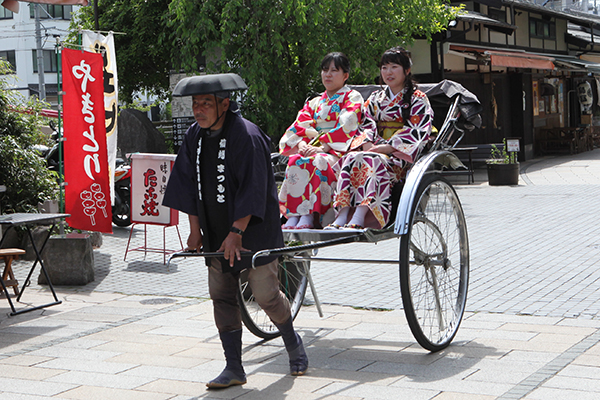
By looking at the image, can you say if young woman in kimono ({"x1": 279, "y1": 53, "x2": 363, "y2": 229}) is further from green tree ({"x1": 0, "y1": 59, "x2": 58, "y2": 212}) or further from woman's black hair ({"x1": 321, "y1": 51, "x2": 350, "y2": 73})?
green tree ({"x1": 0, "y1": 59, "x2": 58, "y2": 212})

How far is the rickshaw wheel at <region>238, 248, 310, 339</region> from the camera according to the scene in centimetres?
514

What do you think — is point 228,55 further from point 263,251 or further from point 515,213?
point 263,251

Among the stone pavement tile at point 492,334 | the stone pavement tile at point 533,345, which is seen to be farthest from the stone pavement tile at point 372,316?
the stone pavement tile at point 533,345

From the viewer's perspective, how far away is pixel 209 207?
429 centimetres

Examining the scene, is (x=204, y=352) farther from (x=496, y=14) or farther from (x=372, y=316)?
(x=496, y=14)

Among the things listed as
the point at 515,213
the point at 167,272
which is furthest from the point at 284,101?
the point at 167,272

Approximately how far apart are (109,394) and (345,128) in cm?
237

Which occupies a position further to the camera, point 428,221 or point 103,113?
point 103,113

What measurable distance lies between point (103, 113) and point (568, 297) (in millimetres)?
5217

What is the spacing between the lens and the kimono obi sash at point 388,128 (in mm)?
5215

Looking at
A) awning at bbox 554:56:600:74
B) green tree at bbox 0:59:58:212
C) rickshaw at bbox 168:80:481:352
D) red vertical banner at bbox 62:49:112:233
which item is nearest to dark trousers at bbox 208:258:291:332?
rickshaw at bbox 168:80:481:352

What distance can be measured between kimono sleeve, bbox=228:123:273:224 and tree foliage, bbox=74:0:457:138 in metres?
9.92

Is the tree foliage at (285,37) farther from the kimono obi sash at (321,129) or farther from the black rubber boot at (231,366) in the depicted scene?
the black rubber boot at (231,366)

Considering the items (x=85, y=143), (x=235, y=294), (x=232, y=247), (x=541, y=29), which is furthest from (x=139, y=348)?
(x=541, y=29)
